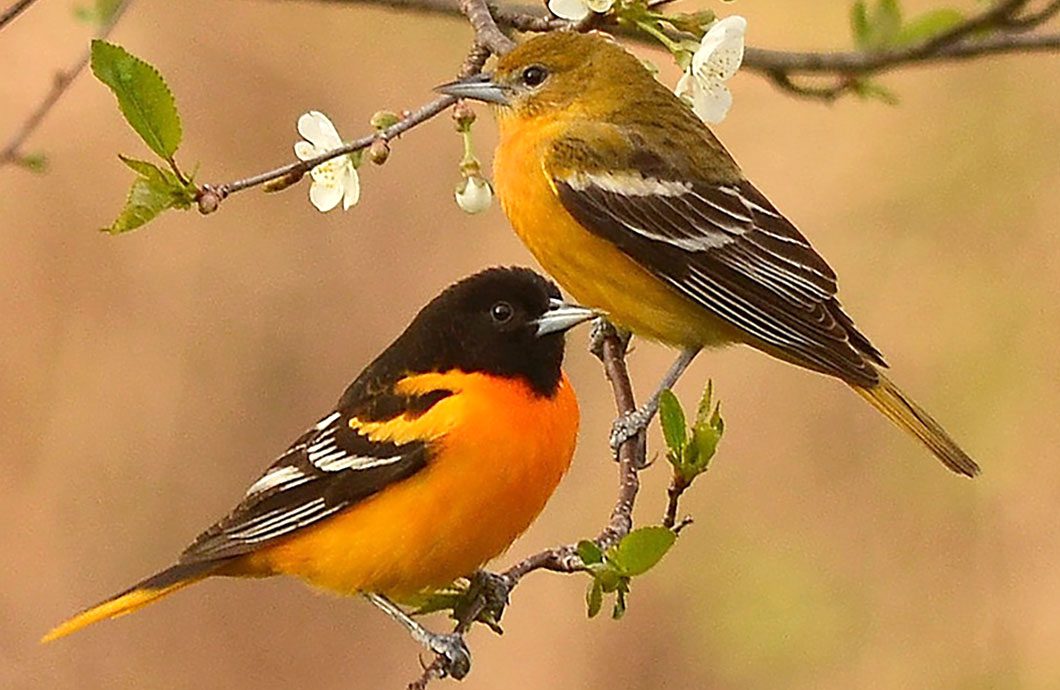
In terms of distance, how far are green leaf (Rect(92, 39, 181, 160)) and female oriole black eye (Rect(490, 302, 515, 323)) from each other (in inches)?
52.1

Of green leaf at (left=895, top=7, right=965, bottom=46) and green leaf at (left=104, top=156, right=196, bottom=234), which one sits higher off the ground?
green leaf at (left=895, top=7, right=965, bottom=46)

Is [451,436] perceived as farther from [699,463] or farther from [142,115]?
[142,115]

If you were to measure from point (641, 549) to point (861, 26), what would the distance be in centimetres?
201

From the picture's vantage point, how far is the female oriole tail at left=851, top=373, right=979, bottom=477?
337cm

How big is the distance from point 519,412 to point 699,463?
1032 millimetres

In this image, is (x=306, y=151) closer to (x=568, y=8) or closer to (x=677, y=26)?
(x=568, y=8)

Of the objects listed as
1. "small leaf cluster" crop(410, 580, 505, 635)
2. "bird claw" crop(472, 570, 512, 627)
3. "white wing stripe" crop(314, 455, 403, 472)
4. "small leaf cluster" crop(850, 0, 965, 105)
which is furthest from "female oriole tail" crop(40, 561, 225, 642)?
"small leaf cluster" crop(850, 0, 965, 105)

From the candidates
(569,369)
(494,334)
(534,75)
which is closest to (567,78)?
(534,75)

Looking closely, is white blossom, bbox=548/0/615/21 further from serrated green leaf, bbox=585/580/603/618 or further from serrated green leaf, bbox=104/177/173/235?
serrated green leaf, bbox=585/580/603/618

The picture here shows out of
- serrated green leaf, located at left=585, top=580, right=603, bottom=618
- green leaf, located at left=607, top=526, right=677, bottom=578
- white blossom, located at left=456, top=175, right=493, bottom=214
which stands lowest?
serrated green leaf, located at left=585, top=580, right=603, bottom=618

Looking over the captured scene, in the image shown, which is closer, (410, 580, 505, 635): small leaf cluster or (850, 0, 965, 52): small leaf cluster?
(410, 580, 505, 635): small leaf cluster

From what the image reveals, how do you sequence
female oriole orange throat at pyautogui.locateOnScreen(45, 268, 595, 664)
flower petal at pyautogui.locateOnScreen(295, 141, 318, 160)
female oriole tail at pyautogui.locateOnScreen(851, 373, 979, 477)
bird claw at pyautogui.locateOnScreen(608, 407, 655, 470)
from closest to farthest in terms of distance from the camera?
flower petal at pyautogui.locateOnScreen(295, 141, 318, 160), bird claw at pyautogui.locateOnScreen(608, 407, 655, 470), female oriole tail at pyautogui.locateOnScreen(851, 373, 979, 477), female oriole orange throat at pyautogui.locateOnScreen(45, 268, 595, 664)

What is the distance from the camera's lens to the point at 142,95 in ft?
8.23

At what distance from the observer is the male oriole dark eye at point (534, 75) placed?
12.0ft
